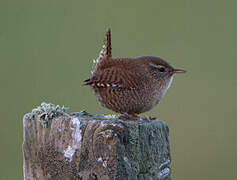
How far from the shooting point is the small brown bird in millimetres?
3673

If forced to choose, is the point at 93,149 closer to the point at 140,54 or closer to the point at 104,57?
the point at 104,57

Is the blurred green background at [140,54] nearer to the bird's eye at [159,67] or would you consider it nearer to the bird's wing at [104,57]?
the bird's eye at [159,67]

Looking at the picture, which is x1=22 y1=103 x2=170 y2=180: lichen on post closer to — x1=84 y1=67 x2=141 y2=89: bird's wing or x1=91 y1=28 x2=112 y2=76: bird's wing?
x1=84 y1=67 x2=141 y2=89: bird's wing

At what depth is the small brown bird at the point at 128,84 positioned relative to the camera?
3.67 meters

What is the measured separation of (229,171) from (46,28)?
3.77 meters

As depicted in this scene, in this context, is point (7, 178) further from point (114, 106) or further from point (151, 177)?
point (151, 177)

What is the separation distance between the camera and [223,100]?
279 inches

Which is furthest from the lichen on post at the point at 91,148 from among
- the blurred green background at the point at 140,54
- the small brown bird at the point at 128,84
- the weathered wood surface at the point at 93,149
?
the blurred green background at the point at 140,54

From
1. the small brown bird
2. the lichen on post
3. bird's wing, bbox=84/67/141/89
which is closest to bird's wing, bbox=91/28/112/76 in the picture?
the small brown bird

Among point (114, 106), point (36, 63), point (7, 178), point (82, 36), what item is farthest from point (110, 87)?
point (82, 36)

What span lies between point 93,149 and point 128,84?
117 cm

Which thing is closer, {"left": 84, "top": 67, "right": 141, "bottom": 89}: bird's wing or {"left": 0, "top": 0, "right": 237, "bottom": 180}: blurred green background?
{"left": 84, "top": 67, "right": 141, "bottom": 89}: bird's wing

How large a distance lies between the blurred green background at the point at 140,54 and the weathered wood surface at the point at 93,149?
300 cm

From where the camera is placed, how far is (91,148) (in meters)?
2.60
